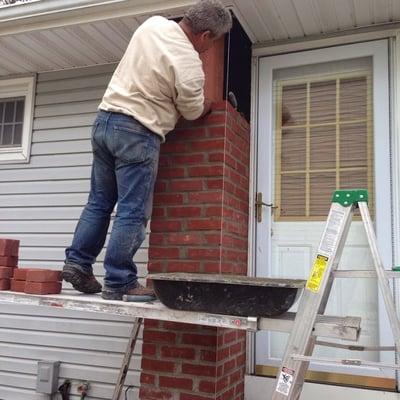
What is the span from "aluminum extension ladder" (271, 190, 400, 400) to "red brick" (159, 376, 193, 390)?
102 cm

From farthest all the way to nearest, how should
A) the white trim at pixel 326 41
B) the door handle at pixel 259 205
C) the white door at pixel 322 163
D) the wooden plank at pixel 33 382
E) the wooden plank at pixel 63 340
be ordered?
1. the wooden plank at pixel 63 340
2. the wooden plank at pixel 33 382
3. the door handle at pixel 259 205
4. the white trim at pixel 326 41
5. the white door at pixel 322 163

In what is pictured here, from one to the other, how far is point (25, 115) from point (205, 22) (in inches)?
96.5

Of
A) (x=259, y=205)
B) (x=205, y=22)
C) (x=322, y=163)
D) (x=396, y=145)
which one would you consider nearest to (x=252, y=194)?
(x=259, y=205)

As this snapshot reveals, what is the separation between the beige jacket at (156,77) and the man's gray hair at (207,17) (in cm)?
9

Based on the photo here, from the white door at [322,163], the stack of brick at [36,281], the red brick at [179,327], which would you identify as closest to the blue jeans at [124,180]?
the stack of brick at [36,281]

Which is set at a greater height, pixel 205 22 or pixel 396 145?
pixel 205 22

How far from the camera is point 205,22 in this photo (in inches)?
111

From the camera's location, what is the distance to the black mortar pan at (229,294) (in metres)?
2.27

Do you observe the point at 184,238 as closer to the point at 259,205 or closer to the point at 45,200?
the point at 259,205

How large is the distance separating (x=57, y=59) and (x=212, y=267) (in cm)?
240

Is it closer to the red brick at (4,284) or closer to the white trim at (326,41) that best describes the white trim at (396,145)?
the white trim at (326,41)

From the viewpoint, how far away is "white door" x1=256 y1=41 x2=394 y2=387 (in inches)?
134

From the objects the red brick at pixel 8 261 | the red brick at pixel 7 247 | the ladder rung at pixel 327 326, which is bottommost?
the ladder rung at pixel 327 326

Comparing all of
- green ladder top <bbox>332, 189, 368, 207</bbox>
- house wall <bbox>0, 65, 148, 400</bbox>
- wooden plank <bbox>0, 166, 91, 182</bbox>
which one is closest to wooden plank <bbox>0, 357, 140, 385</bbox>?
house wall <bbox>0, 65, 148, 400</bbox>
